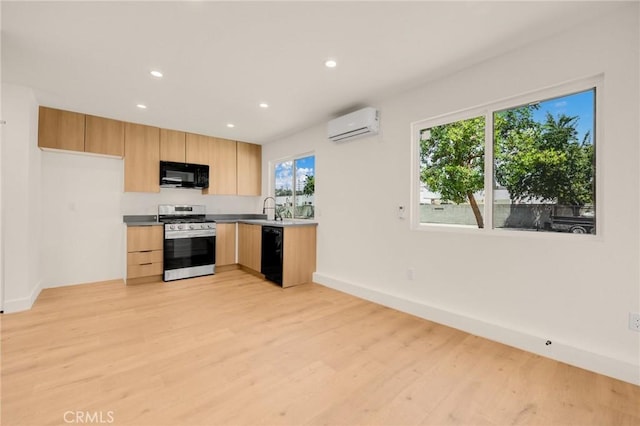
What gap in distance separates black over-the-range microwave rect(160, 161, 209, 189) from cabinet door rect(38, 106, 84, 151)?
3.52ft

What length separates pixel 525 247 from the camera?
2.28 meters

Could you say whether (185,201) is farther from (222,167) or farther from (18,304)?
(18,304)

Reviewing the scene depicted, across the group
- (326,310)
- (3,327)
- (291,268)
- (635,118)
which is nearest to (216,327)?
(326,310)

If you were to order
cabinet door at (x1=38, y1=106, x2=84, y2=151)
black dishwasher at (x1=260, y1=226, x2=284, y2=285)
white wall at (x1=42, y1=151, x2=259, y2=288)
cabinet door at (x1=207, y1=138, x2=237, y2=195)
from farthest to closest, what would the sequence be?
cabinet door at (x1=207, y1=138, x2=237, y2=195) → black dishwasher at (x1=260, y1=226, x2=284, y2=285) → white wall at (x1=42, y1=151, x2=259, y2=288) → cabinet door at (x1=38, y1=106, x2=84, y2=151)

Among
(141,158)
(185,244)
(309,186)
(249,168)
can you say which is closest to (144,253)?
(185,244)

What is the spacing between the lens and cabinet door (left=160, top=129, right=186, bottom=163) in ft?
15.0

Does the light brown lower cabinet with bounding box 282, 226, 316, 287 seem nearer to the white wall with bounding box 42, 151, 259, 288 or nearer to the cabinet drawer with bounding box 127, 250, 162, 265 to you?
the cabinet drawer with bounding box 127, 250, 162, 265

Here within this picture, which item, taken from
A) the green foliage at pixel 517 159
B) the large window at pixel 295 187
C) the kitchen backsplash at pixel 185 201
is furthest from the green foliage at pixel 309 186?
the green foliage at pixel 517 159

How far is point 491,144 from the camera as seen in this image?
2.56m

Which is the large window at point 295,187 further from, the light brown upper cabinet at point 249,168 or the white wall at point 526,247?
the white wall at point 526,247

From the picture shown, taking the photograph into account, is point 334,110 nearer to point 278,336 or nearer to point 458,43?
point 458,43

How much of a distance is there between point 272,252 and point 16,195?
9.72 feet

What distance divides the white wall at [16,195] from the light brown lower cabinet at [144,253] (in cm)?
105

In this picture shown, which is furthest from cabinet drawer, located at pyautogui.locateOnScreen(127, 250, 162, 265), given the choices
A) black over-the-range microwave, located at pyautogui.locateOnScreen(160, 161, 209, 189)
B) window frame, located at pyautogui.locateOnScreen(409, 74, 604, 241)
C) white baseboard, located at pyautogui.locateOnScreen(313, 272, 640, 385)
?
window frame, located at pyautogui.locateOnScreen(409, 74, 604, 241)
